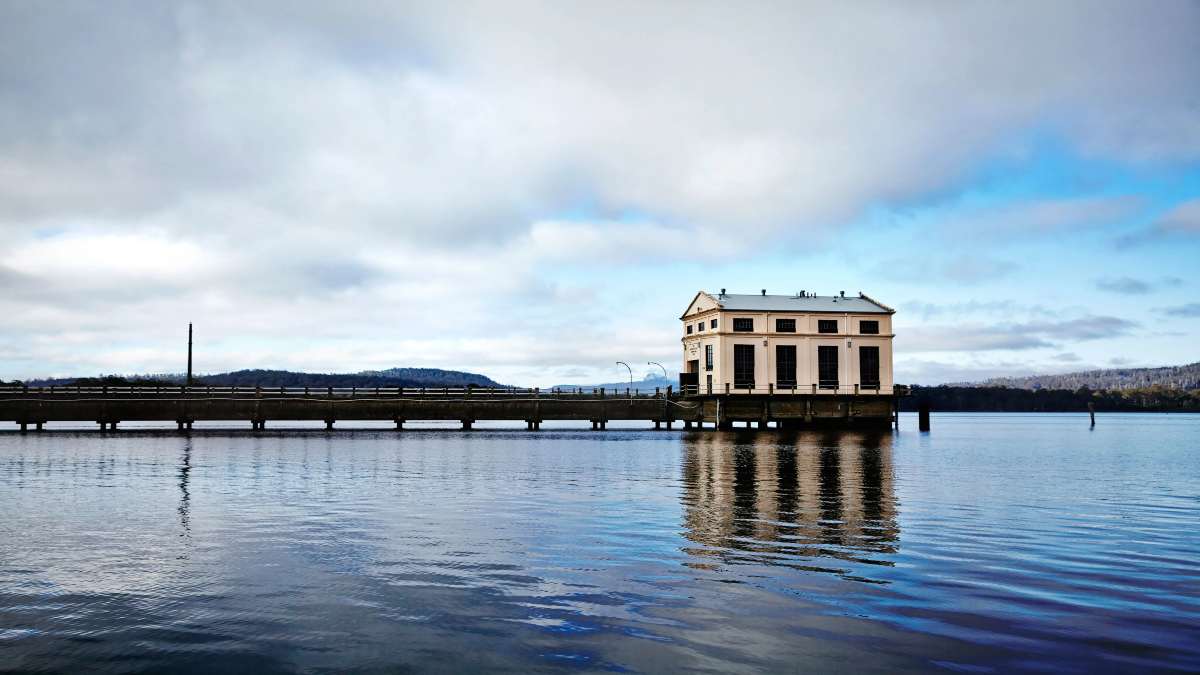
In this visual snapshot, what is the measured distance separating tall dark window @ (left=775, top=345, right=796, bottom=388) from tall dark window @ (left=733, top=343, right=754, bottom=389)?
2499mm

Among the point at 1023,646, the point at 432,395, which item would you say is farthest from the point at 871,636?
the point at 432,395

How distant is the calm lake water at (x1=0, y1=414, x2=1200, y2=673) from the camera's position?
30.4 ft

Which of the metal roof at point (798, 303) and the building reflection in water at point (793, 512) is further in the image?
the metal roof at point (798, 303)

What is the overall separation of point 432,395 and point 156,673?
69.8 m

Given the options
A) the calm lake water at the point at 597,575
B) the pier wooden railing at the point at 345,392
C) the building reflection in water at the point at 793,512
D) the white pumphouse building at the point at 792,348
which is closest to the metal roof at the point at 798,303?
the white pumphouse building at the point at 792,348

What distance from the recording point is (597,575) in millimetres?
13305

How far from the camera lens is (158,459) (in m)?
40.1

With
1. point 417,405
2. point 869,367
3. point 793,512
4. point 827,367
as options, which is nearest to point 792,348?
point 827,367

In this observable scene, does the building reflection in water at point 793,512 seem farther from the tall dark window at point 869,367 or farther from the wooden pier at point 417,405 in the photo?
the tall dark window at point 869,367

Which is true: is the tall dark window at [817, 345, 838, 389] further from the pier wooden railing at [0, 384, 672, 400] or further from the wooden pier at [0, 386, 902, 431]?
the pier wooden railing at [0, 384, 672, 400]

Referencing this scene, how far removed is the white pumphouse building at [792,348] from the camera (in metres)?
78.9

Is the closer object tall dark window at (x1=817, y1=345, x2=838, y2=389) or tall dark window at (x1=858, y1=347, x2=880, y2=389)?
tall dark window at (x1=817, y1=345, x2=838, y2=389)

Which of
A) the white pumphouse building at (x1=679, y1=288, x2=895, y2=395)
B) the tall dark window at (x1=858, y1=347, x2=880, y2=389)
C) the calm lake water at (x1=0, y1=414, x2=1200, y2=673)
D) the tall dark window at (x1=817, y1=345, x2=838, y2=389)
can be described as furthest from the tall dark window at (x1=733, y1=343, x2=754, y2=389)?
the calm lake water at (x1=0, y1=414, x2=1200, y2=673)

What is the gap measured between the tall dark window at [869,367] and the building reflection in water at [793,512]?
40902 mm
